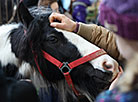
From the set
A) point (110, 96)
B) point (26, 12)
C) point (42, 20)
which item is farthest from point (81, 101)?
point (110, 96)

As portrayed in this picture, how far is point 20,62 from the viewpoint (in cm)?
130

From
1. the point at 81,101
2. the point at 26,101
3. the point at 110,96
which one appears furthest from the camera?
the point at 81,101

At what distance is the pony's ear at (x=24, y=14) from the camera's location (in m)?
1.23

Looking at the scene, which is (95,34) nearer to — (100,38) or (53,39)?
(100,38)

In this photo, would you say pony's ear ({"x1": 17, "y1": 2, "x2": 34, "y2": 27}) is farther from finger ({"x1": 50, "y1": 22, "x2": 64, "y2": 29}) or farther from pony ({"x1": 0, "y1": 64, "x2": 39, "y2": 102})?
pony ({"x1": 0, "y1": 64, "x2": 39, "y2": 102})

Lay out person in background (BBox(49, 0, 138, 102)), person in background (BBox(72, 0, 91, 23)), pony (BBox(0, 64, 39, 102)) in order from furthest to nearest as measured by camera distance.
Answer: person in background (BBox(72, 0, 91, 23)), pony (BBox(0, 64, 39, 102)), person in background (BBox(49, 0, 138, 102))

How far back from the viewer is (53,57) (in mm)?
1268

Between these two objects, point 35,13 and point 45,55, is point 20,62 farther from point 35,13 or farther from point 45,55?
point 35,13

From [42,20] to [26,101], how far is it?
677 millimetres

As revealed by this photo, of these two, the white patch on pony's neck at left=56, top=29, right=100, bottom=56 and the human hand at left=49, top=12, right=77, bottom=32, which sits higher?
the human hand at left=49, top=12, right=77, bottom=32

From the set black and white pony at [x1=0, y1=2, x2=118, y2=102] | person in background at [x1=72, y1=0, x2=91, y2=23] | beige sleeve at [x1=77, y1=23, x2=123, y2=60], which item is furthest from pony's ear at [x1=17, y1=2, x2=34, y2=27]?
person in background at [x1=72, y1=0, x2=91, y2=23]

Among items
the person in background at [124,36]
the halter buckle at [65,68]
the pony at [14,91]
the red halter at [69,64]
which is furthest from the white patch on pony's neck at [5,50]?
the person in background at [124,36]

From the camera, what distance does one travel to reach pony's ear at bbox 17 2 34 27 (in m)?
1.23

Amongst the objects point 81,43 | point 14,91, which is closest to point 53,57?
point 81,43
